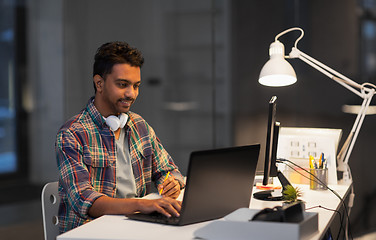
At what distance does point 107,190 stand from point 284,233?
3.15ft

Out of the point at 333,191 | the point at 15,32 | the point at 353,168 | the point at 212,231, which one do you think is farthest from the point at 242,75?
the point at 212,231

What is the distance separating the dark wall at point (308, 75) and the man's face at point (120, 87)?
231cm

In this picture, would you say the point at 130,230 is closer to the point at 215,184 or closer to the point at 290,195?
the point at 215,184

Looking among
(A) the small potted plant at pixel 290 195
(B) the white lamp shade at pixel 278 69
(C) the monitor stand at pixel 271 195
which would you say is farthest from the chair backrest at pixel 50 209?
(B) the white lamp shade at pixel 278 69

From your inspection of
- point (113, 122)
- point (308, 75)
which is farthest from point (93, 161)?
point (308, 75)

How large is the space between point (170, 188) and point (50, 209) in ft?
1.70

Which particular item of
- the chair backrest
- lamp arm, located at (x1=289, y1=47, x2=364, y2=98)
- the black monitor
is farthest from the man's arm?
lamp arm, located at (x1=289, y1=47, x2=364, y2=98)

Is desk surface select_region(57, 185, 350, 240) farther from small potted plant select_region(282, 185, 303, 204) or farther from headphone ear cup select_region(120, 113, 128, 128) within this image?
headphone ear cup select_region(120, 113, 128, 128)

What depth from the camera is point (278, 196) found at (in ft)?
7.21

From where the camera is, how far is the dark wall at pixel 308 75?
159 inches

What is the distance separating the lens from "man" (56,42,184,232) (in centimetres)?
199

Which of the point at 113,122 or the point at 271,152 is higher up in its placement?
the point at 113,122

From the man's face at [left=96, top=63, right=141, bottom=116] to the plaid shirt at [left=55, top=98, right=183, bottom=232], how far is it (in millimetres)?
81

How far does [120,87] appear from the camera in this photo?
222 cm
